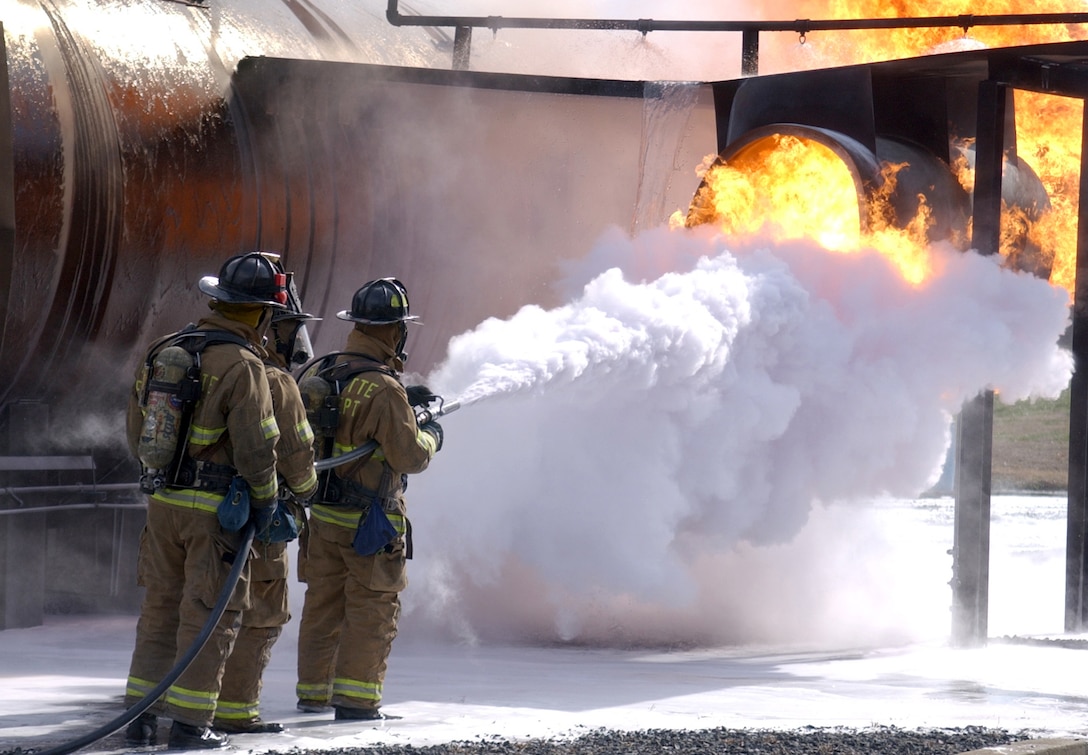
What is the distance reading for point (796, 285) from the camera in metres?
8.72

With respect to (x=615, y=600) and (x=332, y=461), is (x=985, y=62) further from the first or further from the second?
(x=332, y=461)

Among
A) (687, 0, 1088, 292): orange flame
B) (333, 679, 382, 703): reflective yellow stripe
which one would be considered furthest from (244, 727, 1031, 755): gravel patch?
(687, 0, 1088, 292): orange flame

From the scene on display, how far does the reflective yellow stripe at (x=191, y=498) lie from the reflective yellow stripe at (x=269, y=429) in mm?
279

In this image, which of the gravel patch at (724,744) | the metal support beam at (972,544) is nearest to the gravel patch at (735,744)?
the gravel patch at (724,744)

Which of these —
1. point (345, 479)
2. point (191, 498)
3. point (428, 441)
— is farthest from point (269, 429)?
point (428, 441)

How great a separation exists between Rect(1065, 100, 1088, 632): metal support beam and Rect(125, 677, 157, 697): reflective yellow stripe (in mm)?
5926

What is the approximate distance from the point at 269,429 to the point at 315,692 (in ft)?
4.58

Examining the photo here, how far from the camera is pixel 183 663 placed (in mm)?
5000

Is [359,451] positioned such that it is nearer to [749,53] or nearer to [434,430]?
[434,430]

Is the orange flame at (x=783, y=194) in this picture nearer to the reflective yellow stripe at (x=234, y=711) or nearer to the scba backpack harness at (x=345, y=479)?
the scba backpack harness at (x=345, y=479)

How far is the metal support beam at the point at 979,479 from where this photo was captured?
27.3ft

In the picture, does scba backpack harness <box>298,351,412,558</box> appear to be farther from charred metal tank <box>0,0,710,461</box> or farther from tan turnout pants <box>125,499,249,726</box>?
charred metal tank <box>0,0,710,461</box>

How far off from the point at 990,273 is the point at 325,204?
13.3 feet

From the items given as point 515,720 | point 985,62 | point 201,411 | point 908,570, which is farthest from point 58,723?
point 908,570
